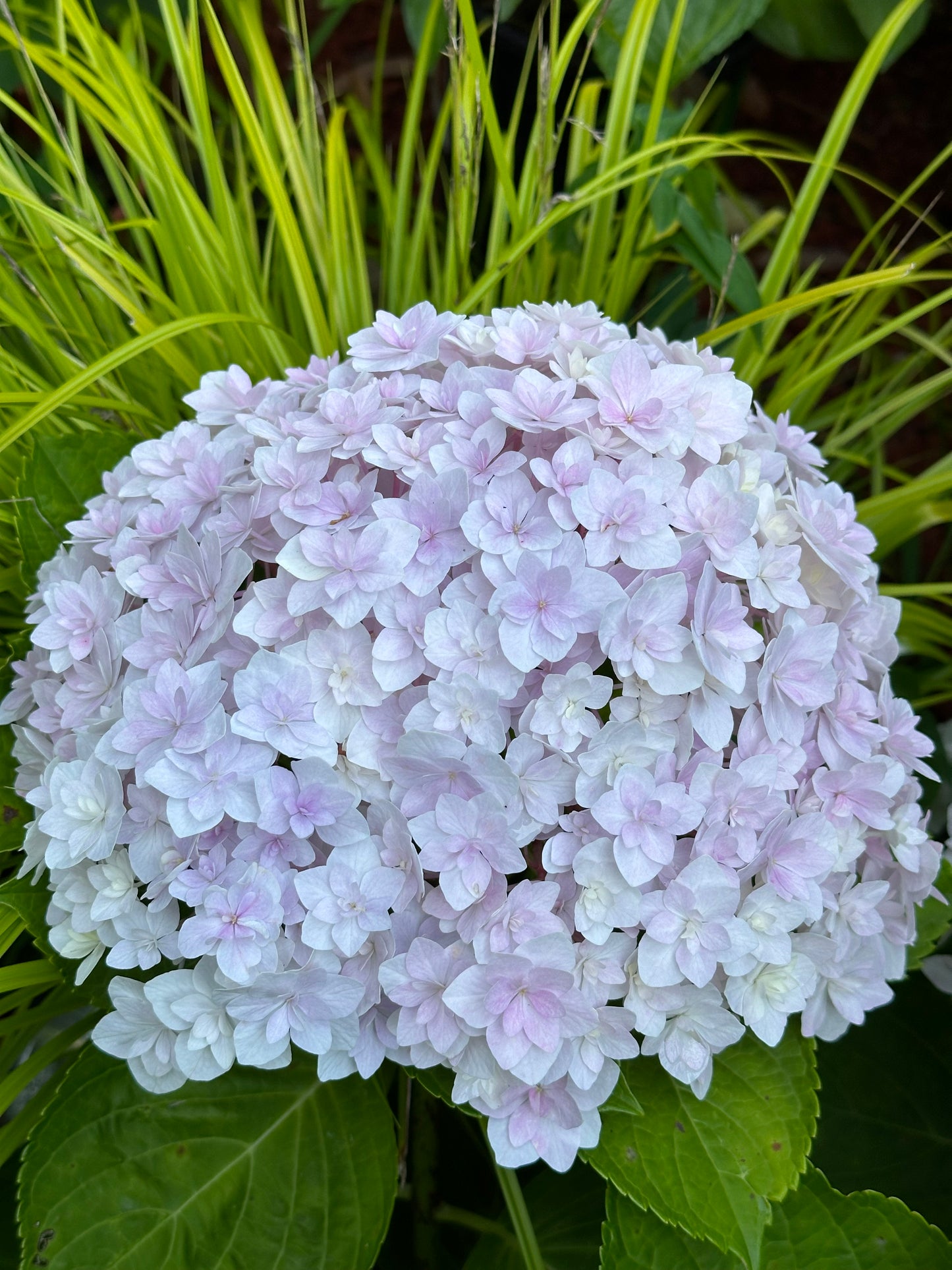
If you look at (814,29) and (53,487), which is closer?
(53,487)

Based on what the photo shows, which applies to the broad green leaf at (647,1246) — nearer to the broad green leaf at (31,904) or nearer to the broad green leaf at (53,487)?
the broad green leaf at (31,904)

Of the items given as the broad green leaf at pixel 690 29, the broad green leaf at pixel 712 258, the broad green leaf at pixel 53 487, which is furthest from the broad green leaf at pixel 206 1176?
the broad green leaf at pixel 690 29

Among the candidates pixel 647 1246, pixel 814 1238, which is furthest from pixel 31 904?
pixel 814 1238

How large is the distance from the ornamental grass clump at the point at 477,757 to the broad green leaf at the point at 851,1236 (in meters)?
0.18

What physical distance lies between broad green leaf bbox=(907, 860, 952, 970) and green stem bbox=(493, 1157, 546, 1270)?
34 centimetres

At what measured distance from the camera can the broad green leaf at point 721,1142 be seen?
578mm

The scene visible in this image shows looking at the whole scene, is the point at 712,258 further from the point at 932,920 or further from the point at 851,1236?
the point at 851,1236

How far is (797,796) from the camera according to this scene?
59 cm

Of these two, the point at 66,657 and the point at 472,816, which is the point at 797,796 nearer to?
the point at 472,816

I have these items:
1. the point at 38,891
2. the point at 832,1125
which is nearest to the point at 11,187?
the point at 38,891

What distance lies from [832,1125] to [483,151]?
3.97 feet

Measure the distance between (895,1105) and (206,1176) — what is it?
619 millimetres

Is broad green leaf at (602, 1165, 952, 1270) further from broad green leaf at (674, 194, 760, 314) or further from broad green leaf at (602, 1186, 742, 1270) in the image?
broad green leaf at (674, 194, 760, 314)

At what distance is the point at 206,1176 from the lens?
65 centimetres
